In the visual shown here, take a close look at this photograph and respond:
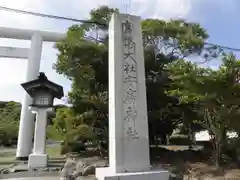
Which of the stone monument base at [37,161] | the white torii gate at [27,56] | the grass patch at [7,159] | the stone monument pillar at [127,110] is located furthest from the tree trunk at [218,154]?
the grass patch at [7,159]

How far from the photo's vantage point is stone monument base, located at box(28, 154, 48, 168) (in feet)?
36.0

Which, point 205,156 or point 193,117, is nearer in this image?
point 205,156

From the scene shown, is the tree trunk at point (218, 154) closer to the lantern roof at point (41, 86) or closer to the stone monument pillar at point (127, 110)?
the stone monument pillar at point (127, 110)

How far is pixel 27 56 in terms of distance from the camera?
15.8 metres

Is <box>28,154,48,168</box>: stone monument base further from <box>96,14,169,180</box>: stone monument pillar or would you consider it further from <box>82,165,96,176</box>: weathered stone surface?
<box>96,14,169,180</box>: stone monument pillar

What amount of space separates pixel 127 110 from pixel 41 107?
7.15 meters

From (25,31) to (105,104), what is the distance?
7467 millimetres

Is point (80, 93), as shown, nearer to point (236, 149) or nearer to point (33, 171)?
point (33, 171)

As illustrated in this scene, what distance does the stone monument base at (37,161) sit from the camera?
36.0ft

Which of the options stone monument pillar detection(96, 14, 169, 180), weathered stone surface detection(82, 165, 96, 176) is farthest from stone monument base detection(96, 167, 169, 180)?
weathered stone surface detection(82, 165, 96, 176)

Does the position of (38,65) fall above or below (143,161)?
above

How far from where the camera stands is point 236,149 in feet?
29.5

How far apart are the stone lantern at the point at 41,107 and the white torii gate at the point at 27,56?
220 centimetres

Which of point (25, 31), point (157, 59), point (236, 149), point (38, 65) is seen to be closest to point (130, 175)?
point (236, 149)
